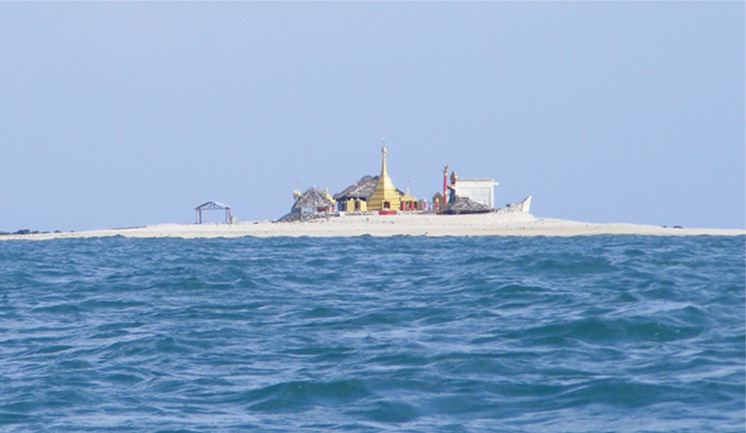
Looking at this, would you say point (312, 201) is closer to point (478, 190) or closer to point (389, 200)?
point (389, 200)

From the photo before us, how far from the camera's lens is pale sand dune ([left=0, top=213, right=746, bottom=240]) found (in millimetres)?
52812

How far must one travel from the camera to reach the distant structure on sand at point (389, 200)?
2872 inches

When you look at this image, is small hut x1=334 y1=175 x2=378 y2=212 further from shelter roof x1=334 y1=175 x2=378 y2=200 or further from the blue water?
the blue water

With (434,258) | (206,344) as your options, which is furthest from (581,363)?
(434,258)

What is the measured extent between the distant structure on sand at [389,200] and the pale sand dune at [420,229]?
143 inches

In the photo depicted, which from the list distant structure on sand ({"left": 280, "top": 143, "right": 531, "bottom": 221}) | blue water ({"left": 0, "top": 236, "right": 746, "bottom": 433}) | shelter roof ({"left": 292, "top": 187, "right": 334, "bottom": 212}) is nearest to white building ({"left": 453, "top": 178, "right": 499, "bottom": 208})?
distant structure on sand ({"left": 280, "top": 143, "right": 531, "bottom": 221})

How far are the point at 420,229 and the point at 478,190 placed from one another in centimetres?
1882

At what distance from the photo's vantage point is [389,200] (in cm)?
7619

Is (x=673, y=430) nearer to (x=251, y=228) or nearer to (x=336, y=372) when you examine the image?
(x=336, y=372)

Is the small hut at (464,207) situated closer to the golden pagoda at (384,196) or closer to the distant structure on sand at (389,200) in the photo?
the distant structure on sand at (389,200)

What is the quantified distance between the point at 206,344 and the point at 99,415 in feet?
12.8

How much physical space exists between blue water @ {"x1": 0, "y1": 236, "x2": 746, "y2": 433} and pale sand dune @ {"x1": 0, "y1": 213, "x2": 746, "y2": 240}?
2821 centimetres

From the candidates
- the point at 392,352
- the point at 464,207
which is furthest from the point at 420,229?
the point at 392,352

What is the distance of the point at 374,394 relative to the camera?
12.2 meters
